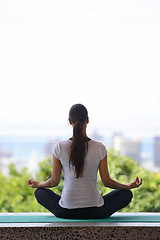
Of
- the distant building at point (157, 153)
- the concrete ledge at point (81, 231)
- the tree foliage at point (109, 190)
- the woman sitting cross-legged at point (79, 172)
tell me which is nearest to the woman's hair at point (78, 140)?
the woman sitting cross-legged at point (79, 172)

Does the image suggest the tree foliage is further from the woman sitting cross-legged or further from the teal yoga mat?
the woman sitting cross-legged

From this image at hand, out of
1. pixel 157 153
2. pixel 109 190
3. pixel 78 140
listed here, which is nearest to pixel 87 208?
pixel 78 140

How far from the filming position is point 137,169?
5066 mm

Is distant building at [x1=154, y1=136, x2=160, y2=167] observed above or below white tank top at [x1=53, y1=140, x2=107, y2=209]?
below

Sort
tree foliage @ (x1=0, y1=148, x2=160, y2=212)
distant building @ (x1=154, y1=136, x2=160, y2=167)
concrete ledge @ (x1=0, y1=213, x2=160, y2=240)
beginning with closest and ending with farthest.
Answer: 1. concrete ledge @ (x1=0, y1=213, x2=160, y2=240)
2. tree foliage @ (x1=0, y1=148, x2=160, y2=212)
3. distant building @ (x1=154, y1=136, x2=160, y2=167)

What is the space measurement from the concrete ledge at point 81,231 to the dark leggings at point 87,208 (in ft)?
0.57

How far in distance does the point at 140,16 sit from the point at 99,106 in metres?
5.12

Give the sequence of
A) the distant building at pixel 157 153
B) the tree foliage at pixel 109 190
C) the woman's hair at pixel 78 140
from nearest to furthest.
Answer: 1. the woman's hair at pixel 78 140
2. the tree foliage at pixel 109 190
3. the distant building at pixel 157 153

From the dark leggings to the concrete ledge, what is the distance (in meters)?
0.17

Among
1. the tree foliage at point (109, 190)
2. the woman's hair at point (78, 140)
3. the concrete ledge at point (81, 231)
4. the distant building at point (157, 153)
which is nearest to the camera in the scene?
the concrete ledge at point (81, 231)

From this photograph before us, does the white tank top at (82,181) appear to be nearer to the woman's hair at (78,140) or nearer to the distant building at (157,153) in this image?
the woman's hair at (78,140)

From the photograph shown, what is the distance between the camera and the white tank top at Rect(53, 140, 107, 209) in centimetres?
280

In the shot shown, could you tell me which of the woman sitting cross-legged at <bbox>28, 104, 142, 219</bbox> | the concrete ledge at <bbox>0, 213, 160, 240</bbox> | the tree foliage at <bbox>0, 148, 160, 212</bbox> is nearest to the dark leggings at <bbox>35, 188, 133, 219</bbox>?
the woman sitting cross-legged at <bbox>28, 104, 142, 219</bbox>

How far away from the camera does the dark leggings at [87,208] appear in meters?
2.80
